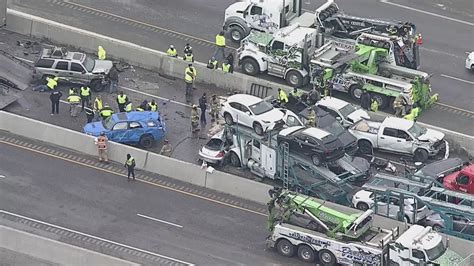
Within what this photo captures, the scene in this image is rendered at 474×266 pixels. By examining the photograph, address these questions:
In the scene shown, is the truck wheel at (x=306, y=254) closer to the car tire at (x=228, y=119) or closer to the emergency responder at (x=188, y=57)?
the car tire at (x=228, y=119)

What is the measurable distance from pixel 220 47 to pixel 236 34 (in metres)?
2.59

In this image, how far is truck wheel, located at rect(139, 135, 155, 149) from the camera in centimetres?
6012

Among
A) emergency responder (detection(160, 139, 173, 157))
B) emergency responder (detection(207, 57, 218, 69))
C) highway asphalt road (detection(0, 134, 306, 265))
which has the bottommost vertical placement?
highway asphalt road (detection(0, 134, 306, 265))

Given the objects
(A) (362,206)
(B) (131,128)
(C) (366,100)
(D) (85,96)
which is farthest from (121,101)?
(A) (362,206)

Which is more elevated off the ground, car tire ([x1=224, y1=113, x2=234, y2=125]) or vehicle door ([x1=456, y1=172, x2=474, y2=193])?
vehicle door ([x1=456, y1=172, x2=474, y2=193])

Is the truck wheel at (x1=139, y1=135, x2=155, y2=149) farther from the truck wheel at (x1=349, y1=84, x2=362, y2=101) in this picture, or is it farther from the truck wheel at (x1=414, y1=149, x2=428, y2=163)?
the truck wheel at (x1=414, y1=149, x2=428, y2=163)

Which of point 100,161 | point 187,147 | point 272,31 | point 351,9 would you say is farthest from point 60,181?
point 351,9

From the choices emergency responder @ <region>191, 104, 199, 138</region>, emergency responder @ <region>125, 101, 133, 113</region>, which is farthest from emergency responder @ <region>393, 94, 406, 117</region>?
emergency responder @ <region>125, 101, 133, 113</region>

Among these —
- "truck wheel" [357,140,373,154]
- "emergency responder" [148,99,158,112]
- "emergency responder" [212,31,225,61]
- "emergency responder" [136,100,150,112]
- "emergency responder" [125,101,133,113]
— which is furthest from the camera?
"emergency responder" [212,31,225,61]

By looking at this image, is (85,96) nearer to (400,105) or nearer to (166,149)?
(166,149)

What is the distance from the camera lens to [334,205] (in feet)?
182

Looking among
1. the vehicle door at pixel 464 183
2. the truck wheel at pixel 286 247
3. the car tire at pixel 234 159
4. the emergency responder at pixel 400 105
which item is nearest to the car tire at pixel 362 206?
the vehicle door at pixel 464 183

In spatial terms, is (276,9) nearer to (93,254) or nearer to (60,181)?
(60,181)

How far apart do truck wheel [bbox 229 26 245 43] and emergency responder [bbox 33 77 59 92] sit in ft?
30.9
